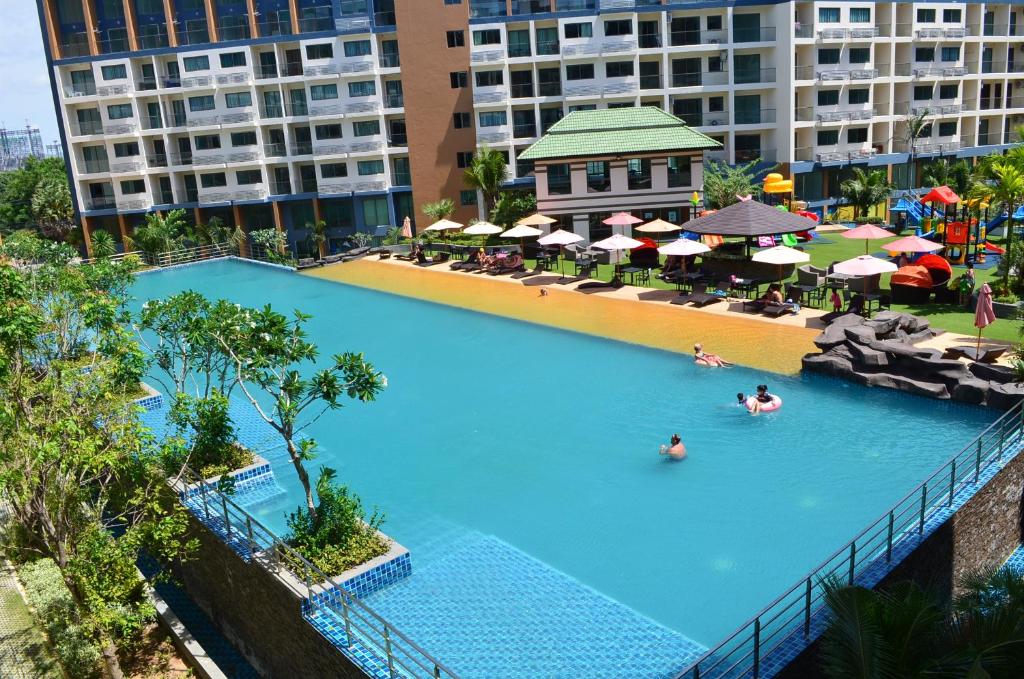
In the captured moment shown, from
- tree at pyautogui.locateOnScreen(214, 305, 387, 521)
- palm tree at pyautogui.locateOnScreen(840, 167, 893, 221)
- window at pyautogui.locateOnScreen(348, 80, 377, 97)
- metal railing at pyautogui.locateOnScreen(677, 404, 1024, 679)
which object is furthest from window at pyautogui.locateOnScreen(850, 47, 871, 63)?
tree at pyautogui.locateOnScreen(214, 305, 387, 521)

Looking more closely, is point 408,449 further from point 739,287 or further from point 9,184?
point 9,184

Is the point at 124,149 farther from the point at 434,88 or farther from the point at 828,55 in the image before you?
the point at 828,55

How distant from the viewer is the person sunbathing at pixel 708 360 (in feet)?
68.4

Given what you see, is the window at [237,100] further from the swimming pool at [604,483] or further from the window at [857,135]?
the window at [857,135]

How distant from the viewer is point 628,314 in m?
27.0

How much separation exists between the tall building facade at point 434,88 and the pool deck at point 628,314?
1611 cm

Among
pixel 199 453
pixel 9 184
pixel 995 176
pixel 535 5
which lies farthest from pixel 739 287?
pixel 9 184

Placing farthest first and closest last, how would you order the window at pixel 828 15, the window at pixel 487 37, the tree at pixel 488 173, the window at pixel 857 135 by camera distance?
the window at pixel 857 135, the window at pixel 828 15, the window at pixel 487 37, the tree at pixel 488 173

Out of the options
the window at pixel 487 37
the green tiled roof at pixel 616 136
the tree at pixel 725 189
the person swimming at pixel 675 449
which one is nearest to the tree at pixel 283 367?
the person swimming at pixel 675 449

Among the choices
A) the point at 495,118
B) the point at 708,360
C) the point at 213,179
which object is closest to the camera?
the point at 708,360

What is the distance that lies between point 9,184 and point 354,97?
56.1 m

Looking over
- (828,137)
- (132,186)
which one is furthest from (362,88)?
(828,137)

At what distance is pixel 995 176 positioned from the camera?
1085 inches

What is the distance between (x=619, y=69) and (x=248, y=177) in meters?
24.9
